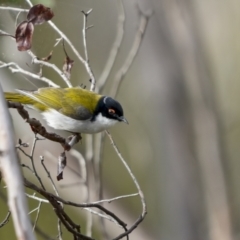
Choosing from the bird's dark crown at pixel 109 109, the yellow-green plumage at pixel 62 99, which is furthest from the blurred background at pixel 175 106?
the bird's dark crown at pixel 109 109

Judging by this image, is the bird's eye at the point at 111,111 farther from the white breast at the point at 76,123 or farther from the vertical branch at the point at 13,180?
the vertical branch at the point at 13,180

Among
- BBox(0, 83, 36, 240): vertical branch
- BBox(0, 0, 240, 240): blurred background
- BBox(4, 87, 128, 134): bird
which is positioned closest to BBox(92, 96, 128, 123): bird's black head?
BBox(4, 87, 128, 134): bird

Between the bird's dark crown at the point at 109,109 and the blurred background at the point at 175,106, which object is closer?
the bird's dark crown at the point at 109,109

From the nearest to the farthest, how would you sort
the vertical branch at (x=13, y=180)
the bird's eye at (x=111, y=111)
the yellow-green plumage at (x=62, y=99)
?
1. the vertical branch at (x=13, y=180)
2. the yellow-green plumage at (x=62, y=99)
3. the bird's eye at (x=111, y=111)

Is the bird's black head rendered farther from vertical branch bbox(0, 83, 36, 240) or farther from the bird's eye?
vertical branch bbox(0, 83, 36, 240)

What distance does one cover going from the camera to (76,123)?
2086 mm

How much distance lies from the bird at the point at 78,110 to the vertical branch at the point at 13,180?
1.51 metres

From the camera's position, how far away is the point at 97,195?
255 centimetres

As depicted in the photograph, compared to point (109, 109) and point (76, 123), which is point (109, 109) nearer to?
point (109, 109)

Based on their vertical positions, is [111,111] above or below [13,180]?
below

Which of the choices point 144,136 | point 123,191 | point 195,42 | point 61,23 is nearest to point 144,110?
point 144,136

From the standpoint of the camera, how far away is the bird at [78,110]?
81.6 inches

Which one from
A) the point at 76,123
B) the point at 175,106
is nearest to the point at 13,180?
the point at 76,123

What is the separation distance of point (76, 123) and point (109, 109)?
161 mm
